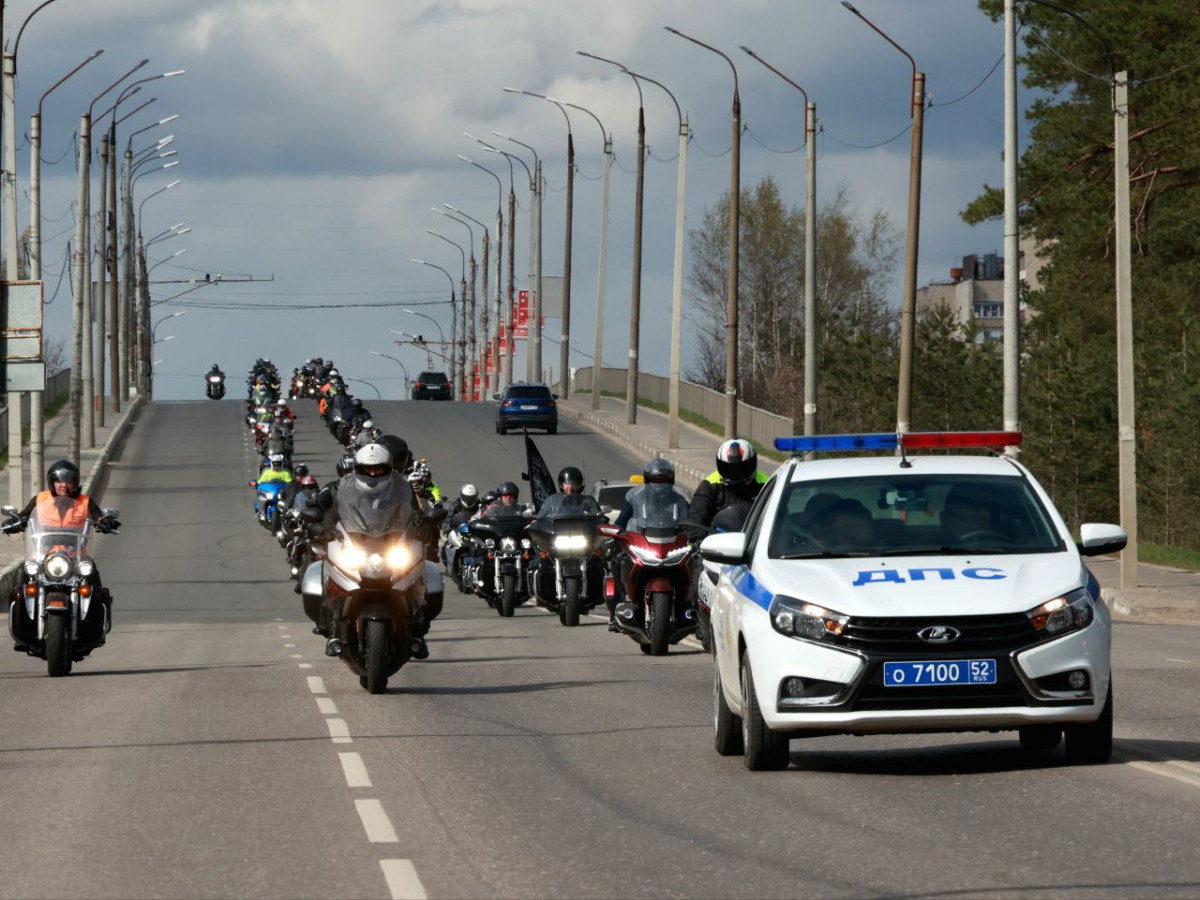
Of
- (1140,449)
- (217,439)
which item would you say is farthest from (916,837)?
(217,439)

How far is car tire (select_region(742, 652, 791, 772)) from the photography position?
1158 centimetres

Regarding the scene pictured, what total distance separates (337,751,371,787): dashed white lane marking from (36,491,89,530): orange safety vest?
7.66 metres

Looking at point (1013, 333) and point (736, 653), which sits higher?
point (1013, 333)

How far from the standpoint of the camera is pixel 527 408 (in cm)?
7738

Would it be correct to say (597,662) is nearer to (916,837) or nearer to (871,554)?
(871,554)

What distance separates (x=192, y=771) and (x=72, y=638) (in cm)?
786

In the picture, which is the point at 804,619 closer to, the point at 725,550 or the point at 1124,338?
the point at 725,550

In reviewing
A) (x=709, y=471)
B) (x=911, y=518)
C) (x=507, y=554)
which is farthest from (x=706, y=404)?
(x=911, y=518)

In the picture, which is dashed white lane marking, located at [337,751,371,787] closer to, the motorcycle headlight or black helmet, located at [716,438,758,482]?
the motorcycle headlight

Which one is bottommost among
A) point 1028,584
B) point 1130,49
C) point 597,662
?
point 597,662

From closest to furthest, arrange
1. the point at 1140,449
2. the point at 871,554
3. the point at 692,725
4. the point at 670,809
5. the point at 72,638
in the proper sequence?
the point at 670,809 < the point at 871,554 < the point at 692,725 < the point at 72,638 < the point at 1140,449

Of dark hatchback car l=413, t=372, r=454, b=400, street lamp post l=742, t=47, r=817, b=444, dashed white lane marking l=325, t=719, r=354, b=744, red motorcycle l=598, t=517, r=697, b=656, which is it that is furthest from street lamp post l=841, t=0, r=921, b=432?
dark hatchback car l=413, t=372, r=454, b=400

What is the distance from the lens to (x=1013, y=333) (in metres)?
35.7

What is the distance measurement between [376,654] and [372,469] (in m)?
1.32
